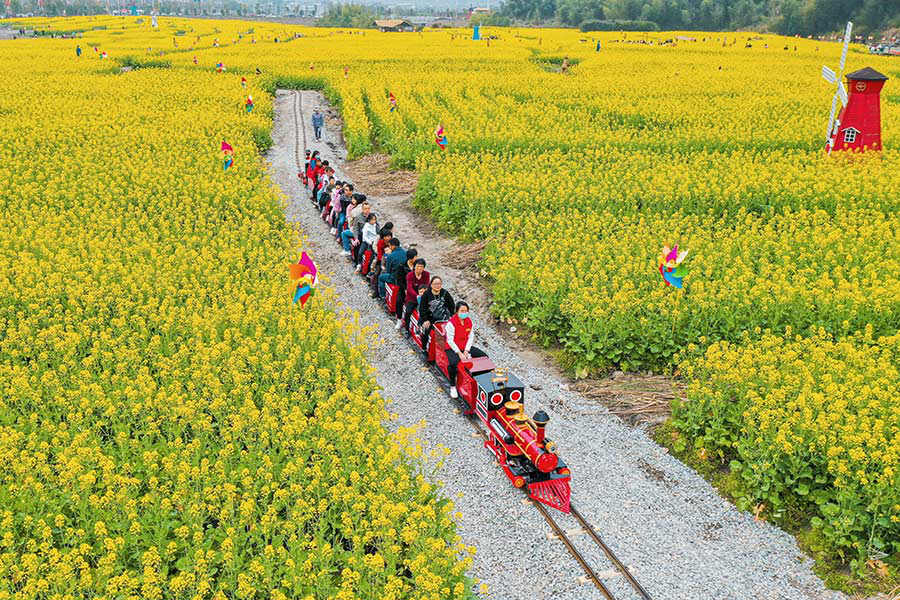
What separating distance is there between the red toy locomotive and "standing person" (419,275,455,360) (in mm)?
433

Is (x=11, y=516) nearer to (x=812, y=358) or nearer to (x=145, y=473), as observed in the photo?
(x=145, y=473)

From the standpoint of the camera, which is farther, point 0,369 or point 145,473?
point 0,369

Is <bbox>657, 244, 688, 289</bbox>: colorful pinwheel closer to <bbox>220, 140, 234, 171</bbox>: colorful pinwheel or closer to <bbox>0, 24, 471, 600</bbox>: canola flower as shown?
<bbox>0, 24, 471, 600</bbox>: canola flower

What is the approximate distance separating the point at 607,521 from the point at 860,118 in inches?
885

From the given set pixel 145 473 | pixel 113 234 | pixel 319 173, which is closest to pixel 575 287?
pixel 145 473

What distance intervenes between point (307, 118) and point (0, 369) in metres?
33.1

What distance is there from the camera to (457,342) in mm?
12820

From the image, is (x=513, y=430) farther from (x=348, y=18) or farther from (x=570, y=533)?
(x=348, y=18)

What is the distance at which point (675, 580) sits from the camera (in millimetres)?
9203

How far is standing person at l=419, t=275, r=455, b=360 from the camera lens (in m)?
13.7

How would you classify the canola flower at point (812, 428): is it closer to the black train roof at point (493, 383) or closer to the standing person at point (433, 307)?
the black train roof at point (493, 383)

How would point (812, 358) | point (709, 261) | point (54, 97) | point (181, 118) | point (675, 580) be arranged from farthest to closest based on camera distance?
1. point (54, 97)
2. point (181, 118)
3. point (709, 261)
4. point (812, 358)
5. point (675, 580)

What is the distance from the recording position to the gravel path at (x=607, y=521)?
30.0 feet

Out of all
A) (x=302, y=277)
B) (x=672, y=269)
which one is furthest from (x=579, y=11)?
(x=302, y=277)
